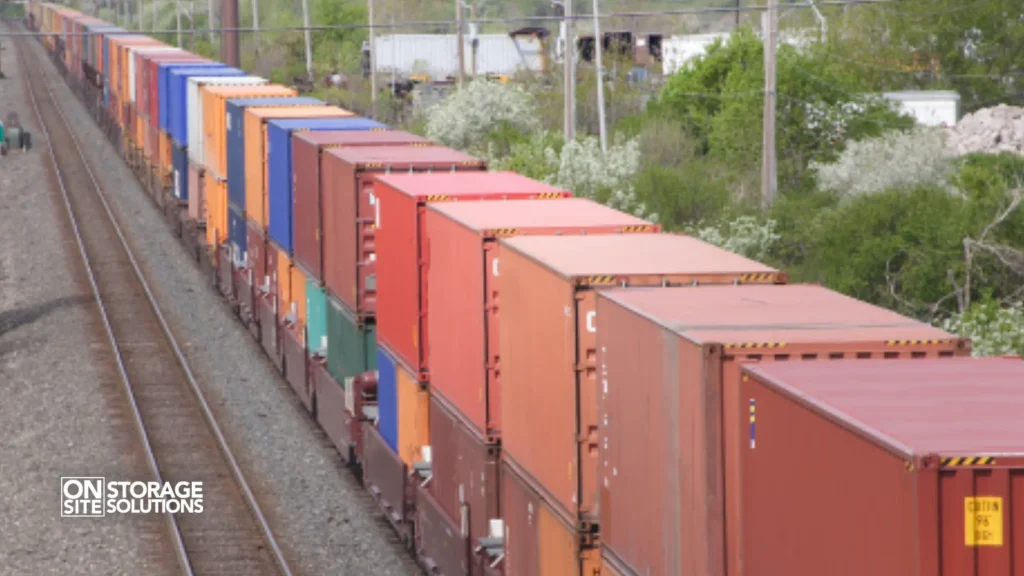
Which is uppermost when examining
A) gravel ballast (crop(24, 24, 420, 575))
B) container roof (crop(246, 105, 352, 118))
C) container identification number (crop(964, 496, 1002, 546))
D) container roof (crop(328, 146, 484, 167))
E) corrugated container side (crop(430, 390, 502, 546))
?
container roof (crop(246, 105, 352, 118))

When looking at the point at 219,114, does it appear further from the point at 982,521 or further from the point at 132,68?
the point at 982,521

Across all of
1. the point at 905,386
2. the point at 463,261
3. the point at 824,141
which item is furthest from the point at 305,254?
the point at 824,141

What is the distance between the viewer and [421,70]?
92.1 metres

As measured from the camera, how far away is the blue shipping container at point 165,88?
1651 inches

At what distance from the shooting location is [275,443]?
2273 cm

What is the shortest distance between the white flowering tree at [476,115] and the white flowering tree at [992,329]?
2952 cm

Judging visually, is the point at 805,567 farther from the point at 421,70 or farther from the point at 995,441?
the point at 421,70

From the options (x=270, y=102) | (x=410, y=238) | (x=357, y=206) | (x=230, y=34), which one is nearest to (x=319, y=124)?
(x=270, y=102)

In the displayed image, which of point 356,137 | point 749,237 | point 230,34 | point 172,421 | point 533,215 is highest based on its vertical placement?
point 230,34

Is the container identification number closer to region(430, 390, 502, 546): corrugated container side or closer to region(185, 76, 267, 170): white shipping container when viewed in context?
region(430, 390, 502, 546): corrugated container side

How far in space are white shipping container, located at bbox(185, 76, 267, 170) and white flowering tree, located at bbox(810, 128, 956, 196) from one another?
44.5ft

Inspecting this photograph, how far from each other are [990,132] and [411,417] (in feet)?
126

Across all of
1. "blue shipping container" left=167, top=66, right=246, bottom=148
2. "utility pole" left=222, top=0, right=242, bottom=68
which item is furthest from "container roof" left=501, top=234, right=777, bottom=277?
"utility pole" left=222, top=0, right=242, bottom=68

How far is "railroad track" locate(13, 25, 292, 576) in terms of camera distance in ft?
58.3
